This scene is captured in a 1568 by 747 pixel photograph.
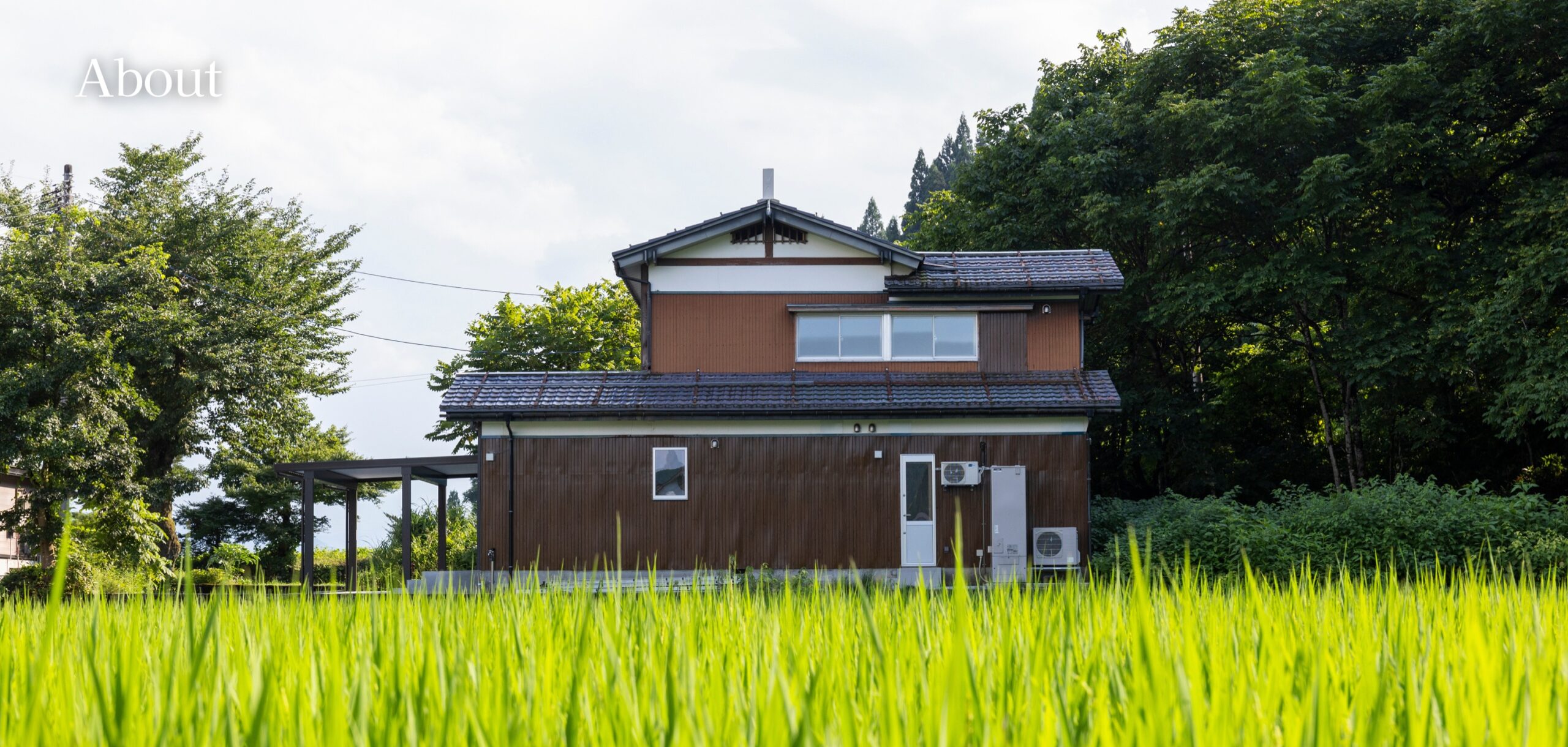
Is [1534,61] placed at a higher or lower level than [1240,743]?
higher

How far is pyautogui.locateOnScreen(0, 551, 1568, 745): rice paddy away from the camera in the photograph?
1.18 metres

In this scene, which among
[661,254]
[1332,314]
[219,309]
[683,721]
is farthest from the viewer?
[219,309]

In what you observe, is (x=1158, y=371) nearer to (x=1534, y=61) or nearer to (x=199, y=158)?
(x=1534, y=61)

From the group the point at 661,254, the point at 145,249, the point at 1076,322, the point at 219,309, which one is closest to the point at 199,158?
the point at 219,309

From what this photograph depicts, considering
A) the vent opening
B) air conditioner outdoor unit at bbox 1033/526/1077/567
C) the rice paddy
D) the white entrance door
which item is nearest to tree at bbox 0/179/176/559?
the vent opening

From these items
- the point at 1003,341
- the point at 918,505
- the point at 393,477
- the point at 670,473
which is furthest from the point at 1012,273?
the point at 393,477

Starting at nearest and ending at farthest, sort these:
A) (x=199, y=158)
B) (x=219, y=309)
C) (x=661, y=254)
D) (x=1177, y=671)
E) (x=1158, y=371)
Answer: (x=1177, y=671) → (x=661, y=254) → (x=1158, y=371) → (x=219, y=309) → (x=199, y=158)

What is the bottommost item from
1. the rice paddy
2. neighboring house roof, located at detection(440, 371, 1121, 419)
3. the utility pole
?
the rice paddy

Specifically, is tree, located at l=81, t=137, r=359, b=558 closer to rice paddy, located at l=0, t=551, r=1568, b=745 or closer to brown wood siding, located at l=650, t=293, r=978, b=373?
brown wood siding, located at l=650, t=293, r=978, b=373

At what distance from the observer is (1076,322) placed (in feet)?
66.2

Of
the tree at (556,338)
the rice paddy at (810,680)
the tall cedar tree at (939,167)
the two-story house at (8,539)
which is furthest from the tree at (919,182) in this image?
the rice paddy at (810,680)

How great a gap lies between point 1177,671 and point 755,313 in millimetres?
19241

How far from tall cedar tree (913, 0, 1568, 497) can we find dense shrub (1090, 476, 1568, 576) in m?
5.00

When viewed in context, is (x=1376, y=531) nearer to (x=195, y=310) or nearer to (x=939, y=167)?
(x=195, y=310)
